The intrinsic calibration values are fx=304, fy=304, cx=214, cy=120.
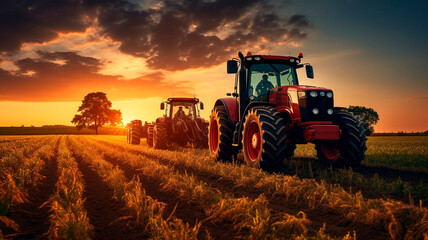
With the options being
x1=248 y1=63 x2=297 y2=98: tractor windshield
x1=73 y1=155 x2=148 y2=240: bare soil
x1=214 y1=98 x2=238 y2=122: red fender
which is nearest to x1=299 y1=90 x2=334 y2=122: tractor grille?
x1=248 y1=63 x2=297 y2=98: tractor windshield

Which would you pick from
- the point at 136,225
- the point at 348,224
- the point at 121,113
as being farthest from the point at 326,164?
the point at 121,113

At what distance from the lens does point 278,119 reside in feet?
21.8

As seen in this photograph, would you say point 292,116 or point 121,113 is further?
point 121,113

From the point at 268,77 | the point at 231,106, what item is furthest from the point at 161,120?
the point at 268,77

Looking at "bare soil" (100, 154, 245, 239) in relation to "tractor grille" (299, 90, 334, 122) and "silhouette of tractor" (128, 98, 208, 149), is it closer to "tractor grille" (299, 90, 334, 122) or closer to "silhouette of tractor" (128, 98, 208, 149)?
"tractor grille" (299, 90, 334, 122)

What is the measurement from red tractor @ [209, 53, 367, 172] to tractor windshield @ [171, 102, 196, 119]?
6053 mm

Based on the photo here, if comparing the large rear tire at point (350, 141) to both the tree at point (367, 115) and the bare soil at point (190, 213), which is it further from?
the tree at point (367, 115)

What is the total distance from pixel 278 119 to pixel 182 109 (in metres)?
9.68

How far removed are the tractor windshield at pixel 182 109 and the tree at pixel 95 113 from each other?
47.7m

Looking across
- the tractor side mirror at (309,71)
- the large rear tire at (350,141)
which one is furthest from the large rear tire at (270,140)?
the tractor side mirror at (309,71)

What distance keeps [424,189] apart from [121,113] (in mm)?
65295

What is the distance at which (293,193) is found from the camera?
15.8 ft

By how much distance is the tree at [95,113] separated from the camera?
196 ft

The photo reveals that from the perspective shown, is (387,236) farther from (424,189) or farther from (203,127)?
(203,127)
